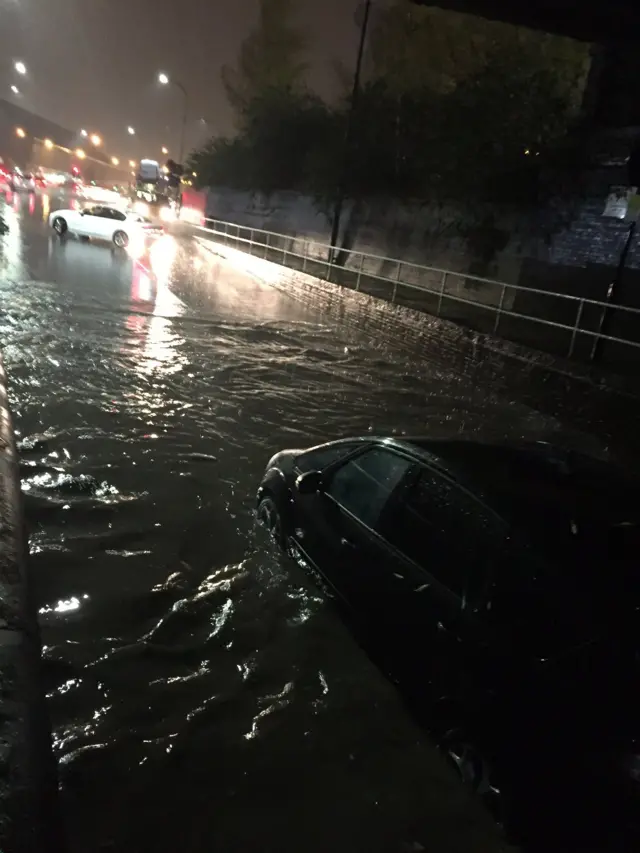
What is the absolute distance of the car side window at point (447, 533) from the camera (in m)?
3.16

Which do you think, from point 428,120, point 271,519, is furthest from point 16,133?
point 271,519

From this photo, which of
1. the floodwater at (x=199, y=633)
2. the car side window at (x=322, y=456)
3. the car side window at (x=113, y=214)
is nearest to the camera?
the floodwater at (x=199, y=633)

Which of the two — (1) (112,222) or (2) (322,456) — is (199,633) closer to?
(2) (322,456)

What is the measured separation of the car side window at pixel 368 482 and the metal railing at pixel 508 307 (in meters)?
7.78

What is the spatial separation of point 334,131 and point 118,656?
29561 mm

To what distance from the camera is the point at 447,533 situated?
343 cm

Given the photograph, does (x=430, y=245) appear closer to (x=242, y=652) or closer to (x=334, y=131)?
(x=334, y=131)

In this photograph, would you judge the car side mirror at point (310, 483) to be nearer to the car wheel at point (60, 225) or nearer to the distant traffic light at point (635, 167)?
the distant traffic light at point (635, 167)

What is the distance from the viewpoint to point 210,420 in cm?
818

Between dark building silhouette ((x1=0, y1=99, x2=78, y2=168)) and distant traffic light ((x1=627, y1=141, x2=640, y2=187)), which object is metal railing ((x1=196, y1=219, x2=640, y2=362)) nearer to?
distant traffic light ((x1=627, y1=141, x2=640, y2=187))

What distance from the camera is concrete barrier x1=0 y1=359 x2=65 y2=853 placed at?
2.49 metres

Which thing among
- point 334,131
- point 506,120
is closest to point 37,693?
A: point 506,120

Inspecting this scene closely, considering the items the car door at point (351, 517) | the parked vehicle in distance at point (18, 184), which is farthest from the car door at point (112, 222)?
the parked vehicle in distance at point (18, 184)

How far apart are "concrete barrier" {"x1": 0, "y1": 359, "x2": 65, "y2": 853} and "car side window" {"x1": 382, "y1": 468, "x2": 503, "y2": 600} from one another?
6.43ft
